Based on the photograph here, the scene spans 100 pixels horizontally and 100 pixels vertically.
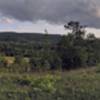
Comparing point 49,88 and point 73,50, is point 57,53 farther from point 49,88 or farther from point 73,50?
point 49,88

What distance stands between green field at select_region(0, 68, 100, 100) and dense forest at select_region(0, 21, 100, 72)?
654 centimetres

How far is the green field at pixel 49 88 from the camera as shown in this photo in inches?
386

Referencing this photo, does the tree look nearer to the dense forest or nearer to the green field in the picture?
the dense forest

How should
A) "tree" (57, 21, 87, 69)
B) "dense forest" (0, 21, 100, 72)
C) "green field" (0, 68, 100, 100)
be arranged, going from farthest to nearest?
"tree" (57, 21, 87, 69)
"dense forest" (0, 21, 100, 72)
"green field" (0, 68, 100, 100)

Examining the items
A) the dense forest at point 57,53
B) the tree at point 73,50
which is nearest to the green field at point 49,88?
the dense forest at point 57,53

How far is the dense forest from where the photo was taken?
67.3 feet

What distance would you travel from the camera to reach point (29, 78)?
1127 centimetres

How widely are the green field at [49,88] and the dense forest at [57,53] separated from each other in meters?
6.54

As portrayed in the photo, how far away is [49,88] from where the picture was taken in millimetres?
10164

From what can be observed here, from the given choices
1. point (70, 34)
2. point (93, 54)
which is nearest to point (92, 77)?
point (93, 54)

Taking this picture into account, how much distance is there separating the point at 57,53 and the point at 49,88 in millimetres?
15644

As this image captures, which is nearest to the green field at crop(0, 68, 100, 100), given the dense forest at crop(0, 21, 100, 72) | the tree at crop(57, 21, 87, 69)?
the dense forest at crop(0, 21, 100, 72)

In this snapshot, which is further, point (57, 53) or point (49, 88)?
point (57, 53)

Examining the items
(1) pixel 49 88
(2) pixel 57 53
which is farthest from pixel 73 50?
(1) pixel 49 88
